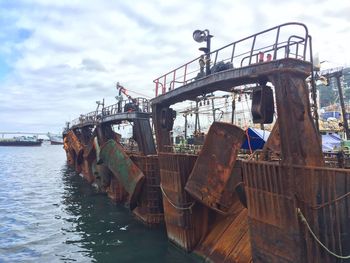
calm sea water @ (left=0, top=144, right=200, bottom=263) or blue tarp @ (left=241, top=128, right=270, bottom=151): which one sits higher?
blue tarp @ (left=241, top=128, right=270, bottom=151)

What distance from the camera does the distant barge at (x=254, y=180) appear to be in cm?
849

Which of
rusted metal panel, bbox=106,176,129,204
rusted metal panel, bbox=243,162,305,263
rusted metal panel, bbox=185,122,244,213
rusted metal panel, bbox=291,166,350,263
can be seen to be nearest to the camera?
rusted metal panel, bbox=291,166,350,263

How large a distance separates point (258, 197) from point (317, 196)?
5.72 ft

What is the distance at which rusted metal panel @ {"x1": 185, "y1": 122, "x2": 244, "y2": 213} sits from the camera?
11914 millimetres

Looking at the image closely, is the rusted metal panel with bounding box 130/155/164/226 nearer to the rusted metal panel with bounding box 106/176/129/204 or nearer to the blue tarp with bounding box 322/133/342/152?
the rusted metal panel with bounding box 106/176/129/204

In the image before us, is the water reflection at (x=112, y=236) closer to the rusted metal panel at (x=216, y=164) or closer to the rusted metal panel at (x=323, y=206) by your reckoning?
the rusted metal panel at (x=216, y=164)

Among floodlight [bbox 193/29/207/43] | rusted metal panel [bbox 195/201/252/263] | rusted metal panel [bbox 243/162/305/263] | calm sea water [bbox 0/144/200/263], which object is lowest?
calm sea water [bbox 0/144/200/263]

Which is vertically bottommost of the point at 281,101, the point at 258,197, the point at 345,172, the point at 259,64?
the point at 258,197

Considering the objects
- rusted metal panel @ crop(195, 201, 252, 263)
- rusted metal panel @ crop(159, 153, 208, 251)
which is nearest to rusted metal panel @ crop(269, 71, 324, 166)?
rusted metal panel @ crop(195, 201, 252, 263)

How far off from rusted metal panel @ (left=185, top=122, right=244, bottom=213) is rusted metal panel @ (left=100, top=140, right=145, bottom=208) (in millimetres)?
5854

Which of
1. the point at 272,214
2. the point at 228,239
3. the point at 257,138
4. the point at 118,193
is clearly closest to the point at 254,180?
the point at 272,214

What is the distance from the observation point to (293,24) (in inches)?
375

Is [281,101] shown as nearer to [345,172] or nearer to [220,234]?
[345,172]

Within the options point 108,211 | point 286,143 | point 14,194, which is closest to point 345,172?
point 286,143
